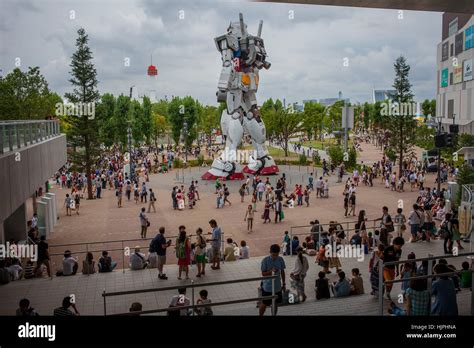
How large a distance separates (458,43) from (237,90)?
26.2 meters

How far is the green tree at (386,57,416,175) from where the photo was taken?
34.4 metres

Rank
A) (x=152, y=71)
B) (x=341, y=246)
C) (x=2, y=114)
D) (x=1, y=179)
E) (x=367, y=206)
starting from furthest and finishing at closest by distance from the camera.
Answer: (x=152, y=71) < (x=2, y=114) < (x=367, y=206) < (x=341, y=246) < (x=1, y=179)

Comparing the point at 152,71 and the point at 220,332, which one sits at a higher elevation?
the point at 152,71

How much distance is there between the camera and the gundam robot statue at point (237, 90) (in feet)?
93.5

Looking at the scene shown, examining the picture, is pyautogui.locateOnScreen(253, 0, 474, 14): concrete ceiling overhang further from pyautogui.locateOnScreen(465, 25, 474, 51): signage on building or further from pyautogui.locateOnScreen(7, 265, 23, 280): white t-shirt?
pyautogui.locateOnScreen(465, 25, 474, 51): signage on building

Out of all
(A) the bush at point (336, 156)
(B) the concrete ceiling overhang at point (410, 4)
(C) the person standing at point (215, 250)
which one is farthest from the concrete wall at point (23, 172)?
(A) the bush at point (336, 156)

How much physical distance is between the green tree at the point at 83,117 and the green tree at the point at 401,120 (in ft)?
67.4

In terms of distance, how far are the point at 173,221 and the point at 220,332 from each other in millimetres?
14627

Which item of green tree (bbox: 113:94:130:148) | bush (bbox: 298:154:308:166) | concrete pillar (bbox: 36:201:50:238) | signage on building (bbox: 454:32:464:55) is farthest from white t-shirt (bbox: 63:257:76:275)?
signage on building (bbox: 454:32:464:55)

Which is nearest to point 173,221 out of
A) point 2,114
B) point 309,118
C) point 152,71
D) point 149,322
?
point 149,322

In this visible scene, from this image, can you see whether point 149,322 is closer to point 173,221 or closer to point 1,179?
point 1,179

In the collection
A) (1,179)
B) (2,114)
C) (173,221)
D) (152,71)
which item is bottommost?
(173,221)

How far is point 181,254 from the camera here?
10656 millimetres

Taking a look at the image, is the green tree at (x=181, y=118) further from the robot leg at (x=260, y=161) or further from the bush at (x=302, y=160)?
the robot leg at (x=260, y=161)
